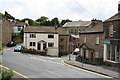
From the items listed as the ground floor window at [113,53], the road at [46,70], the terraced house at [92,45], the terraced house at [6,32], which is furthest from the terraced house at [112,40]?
the terraced house at [6,32]

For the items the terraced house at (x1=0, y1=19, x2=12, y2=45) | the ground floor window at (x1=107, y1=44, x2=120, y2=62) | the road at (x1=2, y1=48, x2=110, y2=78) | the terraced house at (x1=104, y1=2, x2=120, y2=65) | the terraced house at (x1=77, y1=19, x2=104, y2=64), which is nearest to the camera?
the road at (x1=2, y1=48, x2=110, y2=78)

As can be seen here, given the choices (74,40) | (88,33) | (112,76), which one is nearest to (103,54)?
(88,33)

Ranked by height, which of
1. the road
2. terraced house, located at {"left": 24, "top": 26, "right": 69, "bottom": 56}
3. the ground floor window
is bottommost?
the road

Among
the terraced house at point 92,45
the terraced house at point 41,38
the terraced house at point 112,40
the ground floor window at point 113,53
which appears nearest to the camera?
the terraced house at point 112,40

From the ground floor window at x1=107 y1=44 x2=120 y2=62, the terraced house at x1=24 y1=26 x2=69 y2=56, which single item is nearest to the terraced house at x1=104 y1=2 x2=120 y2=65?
the ground floor window at x1=107 y1=44 x2=120 y2=62

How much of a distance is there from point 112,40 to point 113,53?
1.98 m

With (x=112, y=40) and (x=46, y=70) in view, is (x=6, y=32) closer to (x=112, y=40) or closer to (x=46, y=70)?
(x=46, y=70)

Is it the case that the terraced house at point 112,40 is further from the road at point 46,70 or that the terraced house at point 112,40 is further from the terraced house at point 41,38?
the terraced house at point 41,38

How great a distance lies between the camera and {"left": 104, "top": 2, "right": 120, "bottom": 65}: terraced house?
2839 centimetres

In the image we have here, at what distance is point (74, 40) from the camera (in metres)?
65.8

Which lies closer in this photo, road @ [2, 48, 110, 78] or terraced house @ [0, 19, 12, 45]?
road @ [2, 48, 110, 78]

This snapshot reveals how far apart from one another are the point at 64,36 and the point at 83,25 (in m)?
25.4

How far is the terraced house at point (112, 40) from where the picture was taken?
2839 cm

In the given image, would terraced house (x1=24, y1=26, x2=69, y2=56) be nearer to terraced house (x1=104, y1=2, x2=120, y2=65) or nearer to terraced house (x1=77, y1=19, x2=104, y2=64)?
terraced house (x1=77, y1=19, x2=104, y2=64)
